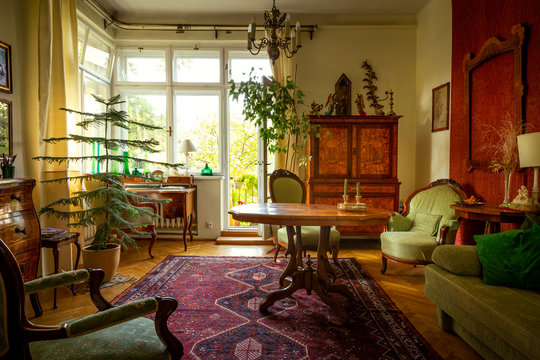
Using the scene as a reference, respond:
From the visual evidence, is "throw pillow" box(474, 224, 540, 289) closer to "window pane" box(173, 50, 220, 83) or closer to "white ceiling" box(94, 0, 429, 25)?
"white ceiling" box(94, 0, 429, 25)

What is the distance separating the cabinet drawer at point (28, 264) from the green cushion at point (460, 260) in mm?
2911

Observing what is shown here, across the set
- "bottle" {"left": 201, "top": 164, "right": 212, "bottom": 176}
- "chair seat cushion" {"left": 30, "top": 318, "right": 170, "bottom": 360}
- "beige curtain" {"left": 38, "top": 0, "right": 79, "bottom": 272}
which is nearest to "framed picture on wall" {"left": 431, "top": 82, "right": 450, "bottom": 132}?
"bottle" {"left": 201, "top": 164, "right": 212, "bottom": 176}

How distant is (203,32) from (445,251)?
442cm

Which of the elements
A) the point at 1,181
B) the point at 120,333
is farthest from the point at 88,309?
the point at 120,333

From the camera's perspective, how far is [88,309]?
257 cm

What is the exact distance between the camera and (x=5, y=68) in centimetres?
281

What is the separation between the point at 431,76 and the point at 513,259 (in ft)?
10.8

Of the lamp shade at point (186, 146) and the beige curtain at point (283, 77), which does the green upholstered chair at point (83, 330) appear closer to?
→ the lamp shade at point (186, 146)

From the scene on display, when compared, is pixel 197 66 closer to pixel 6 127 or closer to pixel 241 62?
pixel 241 62

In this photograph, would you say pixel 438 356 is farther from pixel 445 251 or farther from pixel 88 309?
pixel 88 309

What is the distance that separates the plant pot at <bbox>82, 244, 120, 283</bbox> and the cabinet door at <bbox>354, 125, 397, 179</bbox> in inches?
120

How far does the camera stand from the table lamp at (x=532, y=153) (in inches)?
92.1

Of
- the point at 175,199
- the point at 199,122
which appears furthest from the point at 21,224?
the point at 199,122

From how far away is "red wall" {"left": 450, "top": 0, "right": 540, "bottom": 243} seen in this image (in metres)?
2.64
